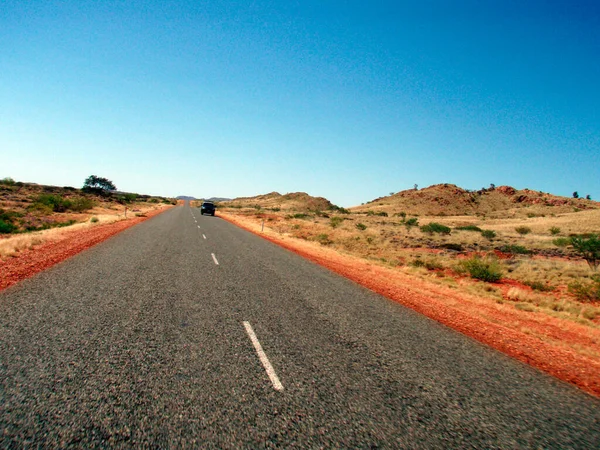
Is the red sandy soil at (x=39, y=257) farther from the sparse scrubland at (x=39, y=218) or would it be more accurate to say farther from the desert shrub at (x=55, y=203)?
the desert shrub at (x=55, y=203)

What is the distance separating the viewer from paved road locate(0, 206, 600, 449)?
115 inches

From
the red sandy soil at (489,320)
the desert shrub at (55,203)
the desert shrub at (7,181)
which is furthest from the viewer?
the desert shrub at (7,181)

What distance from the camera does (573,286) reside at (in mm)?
12211

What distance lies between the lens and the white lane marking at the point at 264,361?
12.1 ft

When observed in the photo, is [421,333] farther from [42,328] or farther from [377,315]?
[42,328]

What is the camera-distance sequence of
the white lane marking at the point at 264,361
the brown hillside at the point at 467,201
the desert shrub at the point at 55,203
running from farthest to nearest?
the brown hillside at the point at 467,201 < the desert shrub at the point at 55,203 < the white lane marking at the point at 264,361

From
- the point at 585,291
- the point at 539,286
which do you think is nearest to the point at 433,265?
the point at 539,286

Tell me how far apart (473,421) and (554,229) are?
5092 centimetres

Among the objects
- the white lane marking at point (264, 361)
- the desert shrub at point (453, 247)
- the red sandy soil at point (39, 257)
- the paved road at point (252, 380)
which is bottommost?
the red sandy soil at point (39, 257)

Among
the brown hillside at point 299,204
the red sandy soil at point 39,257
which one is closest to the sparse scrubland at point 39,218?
the red sandy soil at point 39,257

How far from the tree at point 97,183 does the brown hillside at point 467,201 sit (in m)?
80.5

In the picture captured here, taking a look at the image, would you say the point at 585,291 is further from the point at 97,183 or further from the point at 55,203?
the point at 97,183

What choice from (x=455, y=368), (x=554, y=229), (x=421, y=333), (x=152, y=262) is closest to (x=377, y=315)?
(x=421, y=333)

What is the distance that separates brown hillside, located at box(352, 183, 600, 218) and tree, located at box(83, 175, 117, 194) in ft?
264
